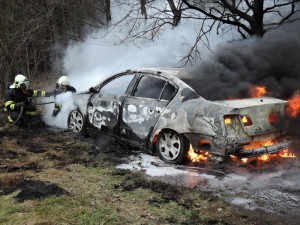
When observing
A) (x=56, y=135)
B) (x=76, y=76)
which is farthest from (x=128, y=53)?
(x=56, y=135)

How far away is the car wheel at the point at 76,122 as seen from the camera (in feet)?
23.3

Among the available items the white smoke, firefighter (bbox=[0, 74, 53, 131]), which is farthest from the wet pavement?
firefighter (bbox=[0, 74, 53, 131])

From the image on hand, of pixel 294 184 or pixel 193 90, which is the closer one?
pixel 294 184

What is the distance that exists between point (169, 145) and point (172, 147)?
2.9 inches

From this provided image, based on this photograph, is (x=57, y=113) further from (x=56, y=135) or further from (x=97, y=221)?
(x=97, y=221)

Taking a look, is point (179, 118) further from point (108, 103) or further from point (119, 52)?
point (119, 52)

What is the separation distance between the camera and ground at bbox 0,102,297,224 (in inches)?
137

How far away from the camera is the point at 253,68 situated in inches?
240

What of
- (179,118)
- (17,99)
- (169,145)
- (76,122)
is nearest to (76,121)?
(76,122)

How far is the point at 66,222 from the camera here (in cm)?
332

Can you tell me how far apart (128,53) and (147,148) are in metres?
6.94

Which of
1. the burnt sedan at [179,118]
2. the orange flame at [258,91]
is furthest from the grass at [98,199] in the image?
the orange flame at [258,91]

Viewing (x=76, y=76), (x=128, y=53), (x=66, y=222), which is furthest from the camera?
(x=76, y=76)

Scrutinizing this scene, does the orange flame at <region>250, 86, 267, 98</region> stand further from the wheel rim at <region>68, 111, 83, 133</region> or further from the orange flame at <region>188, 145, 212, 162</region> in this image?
the wheel rim at <region>68, 111, 83, 133</region>
